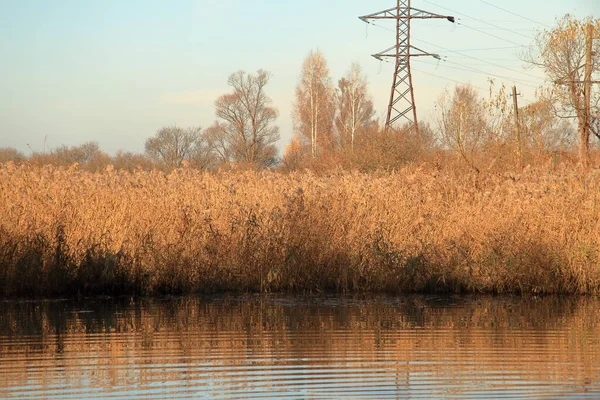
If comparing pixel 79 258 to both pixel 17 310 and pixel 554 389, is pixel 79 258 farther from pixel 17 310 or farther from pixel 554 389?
pixel 554 389

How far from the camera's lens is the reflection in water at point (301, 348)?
→ 21.7 feet

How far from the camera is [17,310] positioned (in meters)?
11.7

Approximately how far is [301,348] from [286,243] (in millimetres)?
5328

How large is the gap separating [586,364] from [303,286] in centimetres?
655

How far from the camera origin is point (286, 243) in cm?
1379

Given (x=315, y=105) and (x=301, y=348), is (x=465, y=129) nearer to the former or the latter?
(x=301, y=348)

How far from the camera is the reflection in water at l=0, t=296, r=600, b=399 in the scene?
6.62 metres

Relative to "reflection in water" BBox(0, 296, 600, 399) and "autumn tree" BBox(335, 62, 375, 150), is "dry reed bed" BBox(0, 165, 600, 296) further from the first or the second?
"autumn tree" BBox(335, 62, 375, 150)

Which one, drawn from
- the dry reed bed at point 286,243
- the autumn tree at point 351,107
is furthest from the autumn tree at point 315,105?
the dry reed bed at point 286,243

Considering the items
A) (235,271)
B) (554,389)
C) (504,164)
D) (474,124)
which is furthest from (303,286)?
(474,124)

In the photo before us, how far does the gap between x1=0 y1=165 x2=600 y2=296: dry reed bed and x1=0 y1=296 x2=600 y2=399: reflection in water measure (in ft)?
2.18

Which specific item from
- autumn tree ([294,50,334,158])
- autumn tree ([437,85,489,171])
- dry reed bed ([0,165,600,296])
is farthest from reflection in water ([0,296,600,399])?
autumn tree ([294,50,334,158])

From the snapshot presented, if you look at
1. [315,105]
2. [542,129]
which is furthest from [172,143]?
[542,129]

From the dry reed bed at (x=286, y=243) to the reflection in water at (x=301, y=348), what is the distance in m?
0.66
